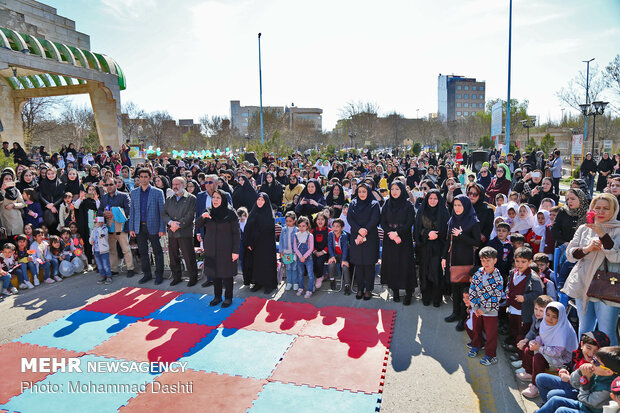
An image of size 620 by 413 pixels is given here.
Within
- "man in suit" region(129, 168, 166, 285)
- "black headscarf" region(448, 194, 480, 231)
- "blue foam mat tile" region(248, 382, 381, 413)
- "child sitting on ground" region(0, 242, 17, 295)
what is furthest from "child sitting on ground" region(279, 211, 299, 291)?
"child sitting on ground" region(0, 242, 17, 295)

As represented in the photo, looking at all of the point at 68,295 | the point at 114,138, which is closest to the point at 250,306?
the point at 68,295

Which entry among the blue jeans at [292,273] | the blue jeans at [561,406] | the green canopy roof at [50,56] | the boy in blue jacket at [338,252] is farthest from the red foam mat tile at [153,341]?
the green canopy roof at [50,56]

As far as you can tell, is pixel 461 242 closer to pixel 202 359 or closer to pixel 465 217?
pixel 465 217

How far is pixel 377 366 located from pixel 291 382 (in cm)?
106

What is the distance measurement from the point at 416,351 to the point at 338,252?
8.71ft

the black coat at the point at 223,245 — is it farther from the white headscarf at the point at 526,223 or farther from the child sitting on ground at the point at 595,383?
the white headscarf at the point at 526,223

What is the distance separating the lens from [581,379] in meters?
3.43

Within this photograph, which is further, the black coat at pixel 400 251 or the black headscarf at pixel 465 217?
the black coat at pixel 400 251

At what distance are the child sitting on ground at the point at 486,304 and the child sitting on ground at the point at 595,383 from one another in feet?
4.34

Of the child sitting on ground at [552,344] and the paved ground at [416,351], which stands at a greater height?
the child sitting on ground at [552,344]

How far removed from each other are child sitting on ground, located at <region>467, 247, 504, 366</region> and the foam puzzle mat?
45.4 inches

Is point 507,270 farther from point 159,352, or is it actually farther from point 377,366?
point 159,352

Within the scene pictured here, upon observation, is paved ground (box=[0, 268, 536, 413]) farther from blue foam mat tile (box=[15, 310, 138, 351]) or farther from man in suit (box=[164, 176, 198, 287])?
man in suit (box=[164, 176, 198, 287])

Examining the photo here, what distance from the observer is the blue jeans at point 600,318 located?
4.35 meters
